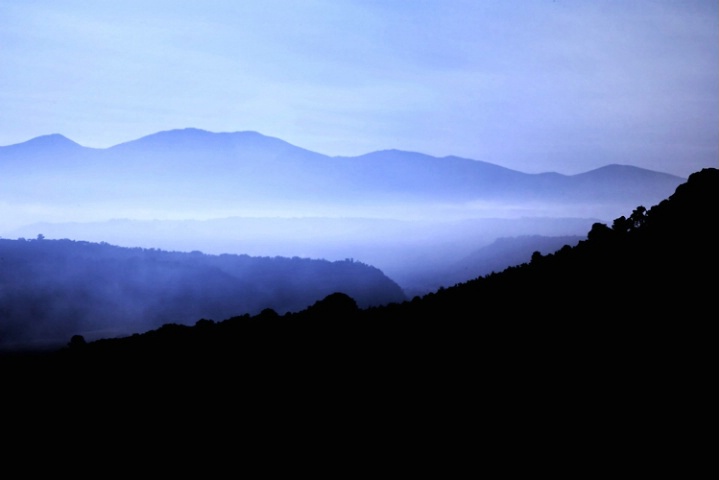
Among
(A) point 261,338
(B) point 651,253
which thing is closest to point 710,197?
(B) point 651,253

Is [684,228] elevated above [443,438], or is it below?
above

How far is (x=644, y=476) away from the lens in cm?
1398

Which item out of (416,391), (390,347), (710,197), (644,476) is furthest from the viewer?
(710,197)

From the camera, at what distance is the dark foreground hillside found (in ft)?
52.0

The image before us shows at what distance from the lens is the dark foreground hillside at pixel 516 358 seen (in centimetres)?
1585

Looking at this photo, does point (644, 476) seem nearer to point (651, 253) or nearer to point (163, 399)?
point (651, 253)

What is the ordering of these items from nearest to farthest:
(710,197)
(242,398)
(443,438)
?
(443,438), (242,398), (710,197)

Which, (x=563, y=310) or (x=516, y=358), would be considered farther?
(x=563, y=310)

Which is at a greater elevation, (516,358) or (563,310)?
(563,310)

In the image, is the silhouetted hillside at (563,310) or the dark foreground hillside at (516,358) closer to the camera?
the dark foreground hillside at (516,358)

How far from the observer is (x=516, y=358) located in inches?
770

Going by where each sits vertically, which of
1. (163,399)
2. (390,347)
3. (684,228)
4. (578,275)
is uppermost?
(684,228)

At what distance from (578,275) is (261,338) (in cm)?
1255

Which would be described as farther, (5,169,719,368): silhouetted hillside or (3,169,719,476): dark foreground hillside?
(5,169,719,368): silhouetted hillside
